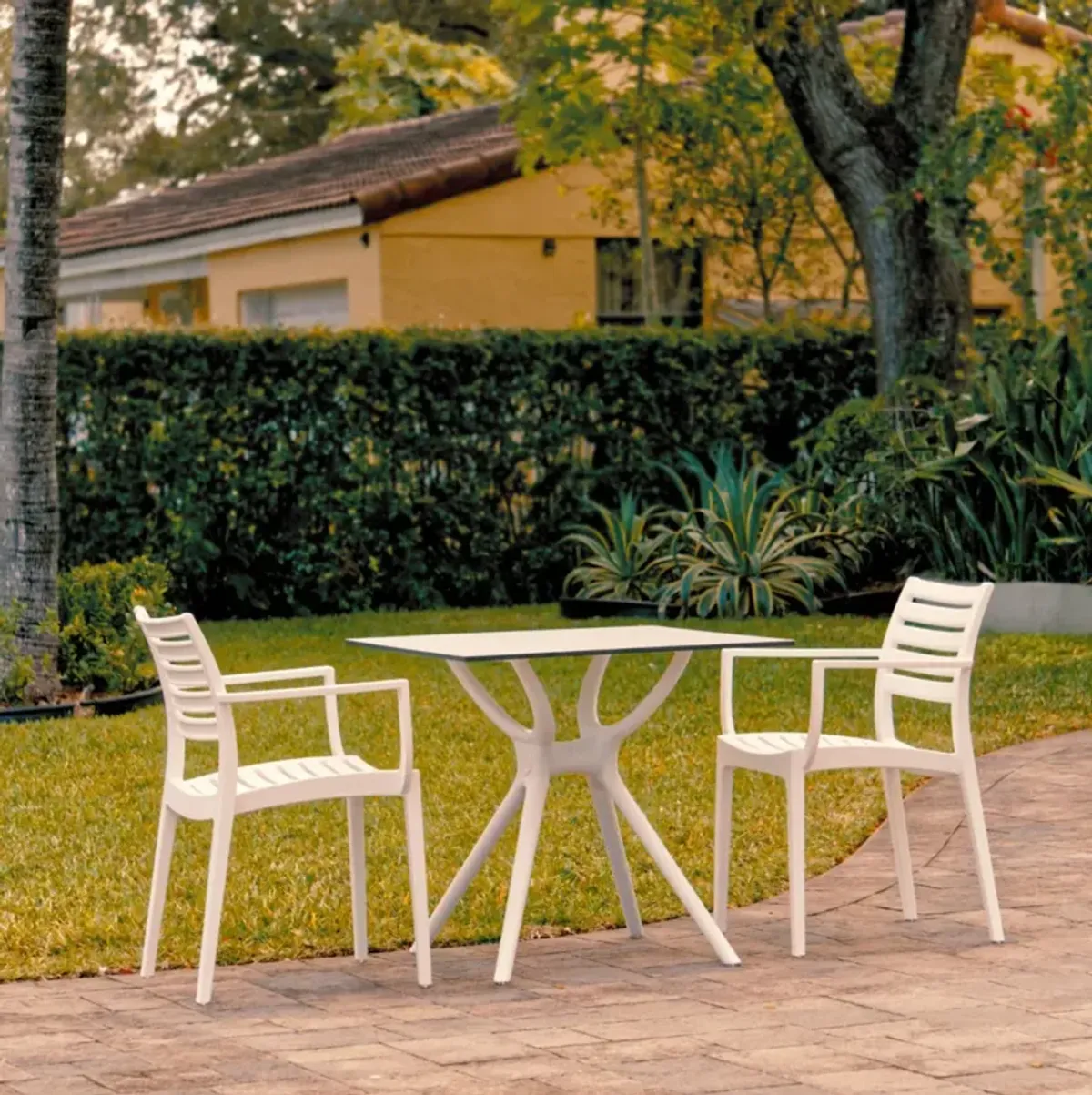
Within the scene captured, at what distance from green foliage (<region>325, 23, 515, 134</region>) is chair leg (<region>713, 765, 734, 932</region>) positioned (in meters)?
30.5

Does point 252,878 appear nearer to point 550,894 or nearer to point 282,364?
point 550,894

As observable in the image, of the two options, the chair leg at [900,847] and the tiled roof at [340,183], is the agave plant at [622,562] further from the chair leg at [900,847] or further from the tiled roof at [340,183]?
the chair leg at [900,847]

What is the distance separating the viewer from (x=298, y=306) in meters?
24.5

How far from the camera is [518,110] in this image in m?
18.9

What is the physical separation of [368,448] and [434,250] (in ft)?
18.0

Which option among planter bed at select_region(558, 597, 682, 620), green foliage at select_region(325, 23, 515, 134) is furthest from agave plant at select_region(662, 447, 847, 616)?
green foliage at select_region(325, 23, 515, 134)

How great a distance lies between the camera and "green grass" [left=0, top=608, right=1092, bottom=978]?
24.3 ft

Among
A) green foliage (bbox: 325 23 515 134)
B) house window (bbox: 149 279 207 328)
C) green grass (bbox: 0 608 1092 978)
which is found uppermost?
green foliage (bbox: 325 23 515 134)

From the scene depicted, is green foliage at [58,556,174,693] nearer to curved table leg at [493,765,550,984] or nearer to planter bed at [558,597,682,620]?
planter bed at [558,597,682,620]

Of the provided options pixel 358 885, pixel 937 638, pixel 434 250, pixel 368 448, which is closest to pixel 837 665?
pixel 937 638

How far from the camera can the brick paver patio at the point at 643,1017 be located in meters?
5.52

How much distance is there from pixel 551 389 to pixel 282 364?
214cm

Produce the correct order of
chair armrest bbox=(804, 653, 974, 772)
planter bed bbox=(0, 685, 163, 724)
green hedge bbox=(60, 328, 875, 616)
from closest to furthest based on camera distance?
chair armrest bbox=(804, 653, 974, 772) → planter bed bbox=(0, 685, 163, 724) → green hedge bbox=(60, 328, 875, 616)

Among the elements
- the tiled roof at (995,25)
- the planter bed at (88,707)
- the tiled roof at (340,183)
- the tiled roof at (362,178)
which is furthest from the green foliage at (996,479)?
the tiled roof at (995,25)
